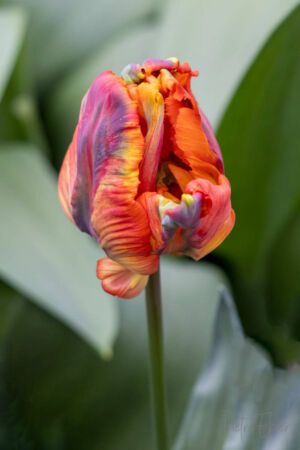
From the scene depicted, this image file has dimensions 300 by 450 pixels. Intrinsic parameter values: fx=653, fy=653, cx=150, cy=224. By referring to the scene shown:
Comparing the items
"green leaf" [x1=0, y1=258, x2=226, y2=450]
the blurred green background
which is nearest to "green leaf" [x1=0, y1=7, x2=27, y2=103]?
the blurred green background

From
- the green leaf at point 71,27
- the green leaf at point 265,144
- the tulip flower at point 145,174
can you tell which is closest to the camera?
the tulip flower at point 145,174

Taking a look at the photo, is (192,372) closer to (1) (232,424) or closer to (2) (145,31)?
(1) (232,424)

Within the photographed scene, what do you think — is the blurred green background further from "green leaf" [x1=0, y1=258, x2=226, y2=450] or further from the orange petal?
the orange petal

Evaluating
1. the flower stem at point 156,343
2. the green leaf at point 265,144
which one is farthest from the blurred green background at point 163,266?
the flower stem at point 156,343

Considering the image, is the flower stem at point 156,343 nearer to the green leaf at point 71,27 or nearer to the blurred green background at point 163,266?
the blurred green background at point 163,266

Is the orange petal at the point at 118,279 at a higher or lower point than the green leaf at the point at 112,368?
higher
